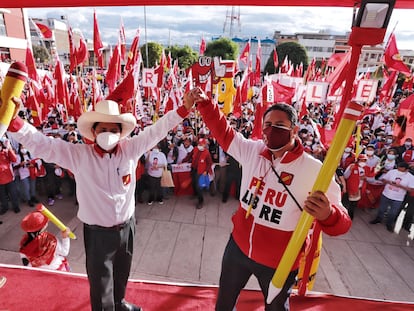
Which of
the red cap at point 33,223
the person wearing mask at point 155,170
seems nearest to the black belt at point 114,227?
the red cap at point 33,223

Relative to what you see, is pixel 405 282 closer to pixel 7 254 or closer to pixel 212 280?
pixel 212 280

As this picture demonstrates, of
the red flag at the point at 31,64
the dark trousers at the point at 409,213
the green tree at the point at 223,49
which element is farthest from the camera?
the green tree at the point at 223,49

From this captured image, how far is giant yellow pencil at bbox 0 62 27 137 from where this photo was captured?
1.08m

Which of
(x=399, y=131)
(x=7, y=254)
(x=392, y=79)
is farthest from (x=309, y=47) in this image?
(x=7, y=254)

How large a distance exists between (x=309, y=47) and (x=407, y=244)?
2614 inches

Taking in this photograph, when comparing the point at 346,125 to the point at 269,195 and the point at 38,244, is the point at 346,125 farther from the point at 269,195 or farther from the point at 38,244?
the point at 38,244

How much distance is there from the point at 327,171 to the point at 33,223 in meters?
2.86

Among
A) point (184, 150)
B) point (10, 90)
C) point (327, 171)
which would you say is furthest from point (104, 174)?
point (184, 150)

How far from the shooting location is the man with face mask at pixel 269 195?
6.00 feet

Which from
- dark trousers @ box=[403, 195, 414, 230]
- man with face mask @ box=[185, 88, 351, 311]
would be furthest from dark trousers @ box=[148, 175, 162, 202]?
dark trousers @ box=[403, 195, 414, 230]

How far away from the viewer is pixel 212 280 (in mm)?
3869

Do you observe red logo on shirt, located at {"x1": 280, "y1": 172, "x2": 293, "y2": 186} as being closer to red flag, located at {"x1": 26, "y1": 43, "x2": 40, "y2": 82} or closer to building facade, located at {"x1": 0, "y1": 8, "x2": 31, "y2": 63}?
red flag, located at {"x1": 26, "y1": 43, "x2": 40, "y2": 82}

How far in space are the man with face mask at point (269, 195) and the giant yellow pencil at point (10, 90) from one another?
1.20 m

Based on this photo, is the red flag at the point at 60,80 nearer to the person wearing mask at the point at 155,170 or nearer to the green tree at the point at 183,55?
the person wearing mask at the point at 155,170
